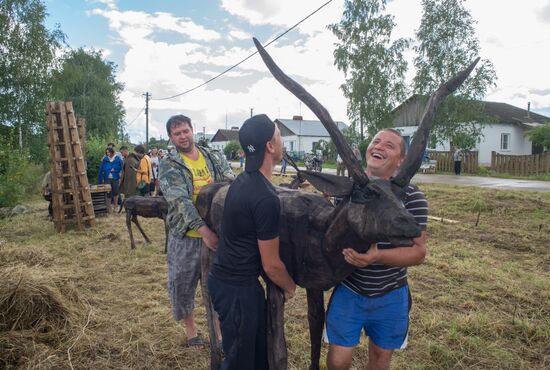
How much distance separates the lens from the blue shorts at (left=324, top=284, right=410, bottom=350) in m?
2.31

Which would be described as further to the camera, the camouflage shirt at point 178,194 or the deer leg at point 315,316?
the camouflage shirt at point 178,194

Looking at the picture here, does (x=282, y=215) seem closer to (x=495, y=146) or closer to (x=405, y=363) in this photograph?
(x=405, y=363)

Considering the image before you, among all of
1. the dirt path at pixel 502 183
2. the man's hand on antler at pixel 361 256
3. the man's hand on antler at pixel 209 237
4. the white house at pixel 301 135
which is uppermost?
the white house at pixel 301 135

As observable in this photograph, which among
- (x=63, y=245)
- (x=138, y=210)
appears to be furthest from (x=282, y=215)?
(x=63, y=245)

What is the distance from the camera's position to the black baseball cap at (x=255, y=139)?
2098 millimetres

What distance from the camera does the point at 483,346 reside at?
11.9 ft

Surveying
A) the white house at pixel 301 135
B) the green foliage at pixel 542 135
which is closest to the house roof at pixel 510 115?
the green foliage at pixel 542 135

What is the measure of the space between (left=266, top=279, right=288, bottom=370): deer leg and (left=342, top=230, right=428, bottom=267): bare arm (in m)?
0.46

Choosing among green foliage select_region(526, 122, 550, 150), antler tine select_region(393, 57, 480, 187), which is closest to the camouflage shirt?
antler tine select_region(393, 57, 480, 187)

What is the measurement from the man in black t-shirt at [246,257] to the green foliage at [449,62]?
2370cm

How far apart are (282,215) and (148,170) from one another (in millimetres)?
7840

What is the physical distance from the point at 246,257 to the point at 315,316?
0.87 m

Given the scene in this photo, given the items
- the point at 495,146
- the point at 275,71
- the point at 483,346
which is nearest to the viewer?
the point at 275,71

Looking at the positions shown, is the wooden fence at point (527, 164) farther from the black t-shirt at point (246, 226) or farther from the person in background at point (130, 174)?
the black t-shirt at point (246, 226)
